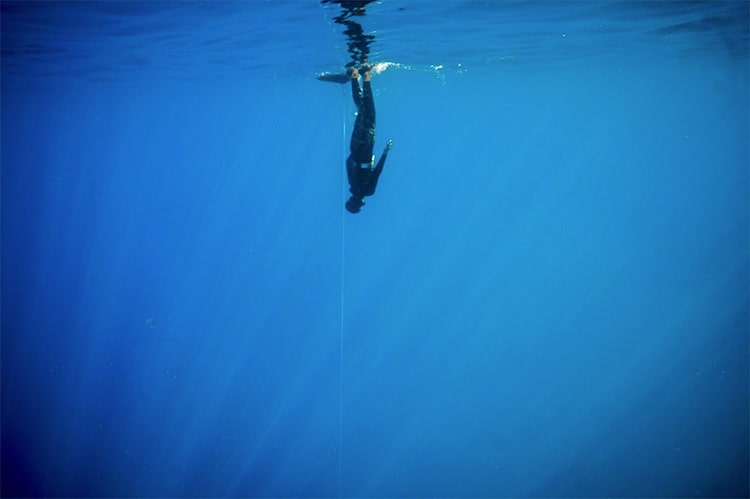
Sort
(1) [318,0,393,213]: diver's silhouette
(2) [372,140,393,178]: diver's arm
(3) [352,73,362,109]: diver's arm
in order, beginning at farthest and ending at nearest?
(3) [352,73,362,109]: diver's arm → (1) [318,0,393,213]: diver's silhouette → (2) [372,140,393,178]: diver's arm

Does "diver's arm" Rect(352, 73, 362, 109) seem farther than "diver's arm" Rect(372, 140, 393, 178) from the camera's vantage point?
Yes

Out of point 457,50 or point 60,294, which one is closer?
point 457,50

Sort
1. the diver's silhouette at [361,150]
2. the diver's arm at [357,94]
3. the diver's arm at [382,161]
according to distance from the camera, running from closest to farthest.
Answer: the diver's arm at [382,161], the diver's silhouette at [361,150], the diver's arm at [357,94]

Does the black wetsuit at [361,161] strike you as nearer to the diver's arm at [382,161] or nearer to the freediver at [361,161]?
the freediver at [361,161]

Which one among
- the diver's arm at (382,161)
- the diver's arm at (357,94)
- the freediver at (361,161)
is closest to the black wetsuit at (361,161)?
the freediver at (361,161)

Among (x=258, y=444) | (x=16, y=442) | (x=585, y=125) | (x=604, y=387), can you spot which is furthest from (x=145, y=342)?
(x=585, y=125)

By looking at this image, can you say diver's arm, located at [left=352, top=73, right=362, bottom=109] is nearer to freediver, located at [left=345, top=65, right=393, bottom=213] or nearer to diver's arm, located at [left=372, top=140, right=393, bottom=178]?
freediver, located at [left=345, top=65, right=393, bottom=213]

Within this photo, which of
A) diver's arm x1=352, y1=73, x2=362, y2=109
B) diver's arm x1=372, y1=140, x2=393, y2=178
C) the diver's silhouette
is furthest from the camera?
diver's arm x1=352, y1=73, x2=362, y2=109

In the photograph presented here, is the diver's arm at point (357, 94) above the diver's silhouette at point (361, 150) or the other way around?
above

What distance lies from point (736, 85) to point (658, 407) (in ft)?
53.6

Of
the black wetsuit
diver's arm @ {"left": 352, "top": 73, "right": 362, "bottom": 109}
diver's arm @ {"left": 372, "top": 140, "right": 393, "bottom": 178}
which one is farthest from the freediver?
diver's arm @ {"left": 352, "top": 73, "right": 362, "bottom": 109}

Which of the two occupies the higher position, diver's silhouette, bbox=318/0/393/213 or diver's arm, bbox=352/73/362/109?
diver's arm, bbox=352/73/362/109

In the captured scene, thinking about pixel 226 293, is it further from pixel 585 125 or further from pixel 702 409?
pixel 585 125

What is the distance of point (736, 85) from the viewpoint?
21.5m
